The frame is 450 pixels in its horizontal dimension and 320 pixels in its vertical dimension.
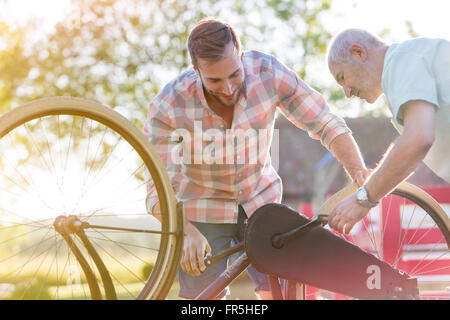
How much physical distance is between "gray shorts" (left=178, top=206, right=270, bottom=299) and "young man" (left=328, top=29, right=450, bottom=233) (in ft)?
2.38

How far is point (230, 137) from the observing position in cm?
223

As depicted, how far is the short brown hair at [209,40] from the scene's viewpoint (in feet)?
6.31

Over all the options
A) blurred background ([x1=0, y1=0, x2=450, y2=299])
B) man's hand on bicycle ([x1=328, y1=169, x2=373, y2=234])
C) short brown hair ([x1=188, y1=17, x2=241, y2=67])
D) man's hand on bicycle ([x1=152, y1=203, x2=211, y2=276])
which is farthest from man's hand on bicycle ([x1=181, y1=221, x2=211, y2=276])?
blurred background ([x1=0, y1=0, x2=450, y2=299])

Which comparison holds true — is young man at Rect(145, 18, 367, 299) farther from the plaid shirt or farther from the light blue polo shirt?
the light blue polo shirt

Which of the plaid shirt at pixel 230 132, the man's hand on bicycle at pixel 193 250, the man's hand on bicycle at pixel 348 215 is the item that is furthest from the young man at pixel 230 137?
the man's hand on bicycle at pixel 348 215

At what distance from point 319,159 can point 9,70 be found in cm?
660

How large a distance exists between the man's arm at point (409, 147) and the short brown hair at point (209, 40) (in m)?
0.66

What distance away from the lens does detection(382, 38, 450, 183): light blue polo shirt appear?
5.27 feet

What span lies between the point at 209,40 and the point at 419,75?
71 centimetres

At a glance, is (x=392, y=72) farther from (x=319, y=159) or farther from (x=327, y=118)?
(x=319, y=159)

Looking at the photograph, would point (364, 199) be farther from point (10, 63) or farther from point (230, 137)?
point (10, 63)

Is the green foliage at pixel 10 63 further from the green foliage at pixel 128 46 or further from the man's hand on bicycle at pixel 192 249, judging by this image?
the man's hand on bicycle at pixel 192 249
